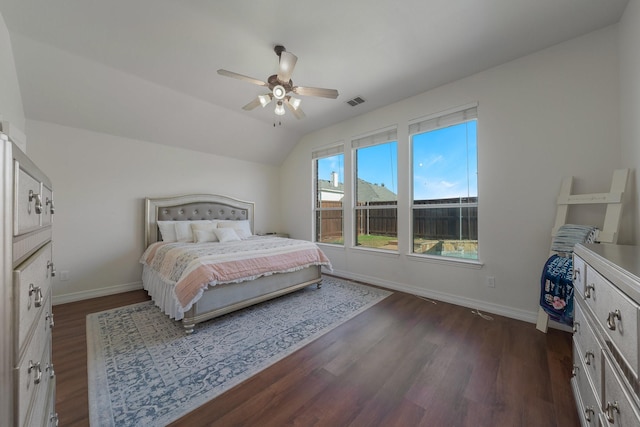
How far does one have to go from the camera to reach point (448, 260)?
10.4ft

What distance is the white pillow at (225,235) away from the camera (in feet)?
12.2

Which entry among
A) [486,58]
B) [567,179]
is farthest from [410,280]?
[486,58]

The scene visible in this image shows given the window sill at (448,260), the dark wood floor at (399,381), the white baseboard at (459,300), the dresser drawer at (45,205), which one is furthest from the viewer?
the window sill at (448,260)

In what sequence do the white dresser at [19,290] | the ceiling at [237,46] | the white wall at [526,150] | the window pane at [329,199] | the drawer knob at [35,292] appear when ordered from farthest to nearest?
the window pane at [329,199]
the white wall at [526,150]
the ceiling at [237,46]
the drawer knob at [35,292]
the white dresser at [19,290]

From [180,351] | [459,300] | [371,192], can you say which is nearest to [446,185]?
[371,192]

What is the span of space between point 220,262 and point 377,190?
267cm

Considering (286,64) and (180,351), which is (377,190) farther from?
(180,351)

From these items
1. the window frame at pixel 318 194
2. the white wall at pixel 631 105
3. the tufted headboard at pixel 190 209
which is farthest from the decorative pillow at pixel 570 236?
the tufted headboard at pixel 190 209

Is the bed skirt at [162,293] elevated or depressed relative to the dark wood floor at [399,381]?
elevated

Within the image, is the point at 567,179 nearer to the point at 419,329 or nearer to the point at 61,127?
the point at 419,329

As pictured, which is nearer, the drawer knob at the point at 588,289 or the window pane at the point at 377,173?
the drawer knob at the point at 588,289

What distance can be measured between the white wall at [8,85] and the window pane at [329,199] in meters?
3.84

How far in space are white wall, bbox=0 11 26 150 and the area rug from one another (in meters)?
1.88

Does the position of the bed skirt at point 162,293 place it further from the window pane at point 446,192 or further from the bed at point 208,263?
the window pane at point 446,192
